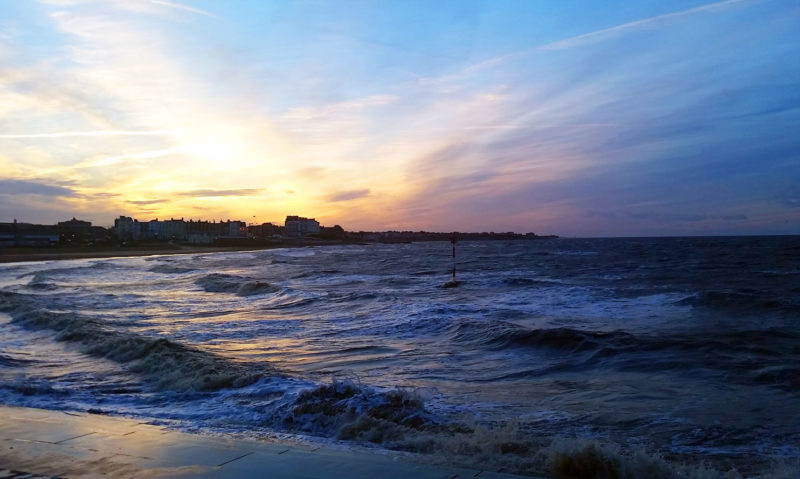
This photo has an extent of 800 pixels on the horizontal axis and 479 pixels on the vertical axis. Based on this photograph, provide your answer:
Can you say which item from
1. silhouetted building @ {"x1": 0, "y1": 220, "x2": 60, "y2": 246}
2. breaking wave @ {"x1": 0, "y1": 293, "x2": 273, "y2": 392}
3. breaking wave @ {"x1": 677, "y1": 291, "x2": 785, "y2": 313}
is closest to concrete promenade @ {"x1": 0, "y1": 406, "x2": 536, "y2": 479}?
breaking wave @ {"x1": 0, "y1": 293, "x2": 273, "y2": 392}

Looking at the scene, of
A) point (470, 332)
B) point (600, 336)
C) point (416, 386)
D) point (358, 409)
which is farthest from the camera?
point (470, 332)

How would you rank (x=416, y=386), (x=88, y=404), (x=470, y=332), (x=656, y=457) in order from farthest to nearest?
(x=470, y=332) → (x=416, y=386) → (x=88, y=404) → (x=656, y=457)

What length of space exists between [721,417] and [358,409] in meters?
4.89

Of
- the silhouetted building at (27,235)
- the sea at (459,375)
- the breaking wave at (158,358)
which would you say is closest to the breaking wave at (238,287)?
the sea at (459,375)

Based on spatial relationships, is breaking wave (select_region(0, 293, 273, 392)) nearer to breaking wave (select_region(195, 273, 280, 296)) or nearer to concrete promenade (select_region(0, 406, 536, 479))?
concrete promenade (select_region(0, 406, 536, 479))

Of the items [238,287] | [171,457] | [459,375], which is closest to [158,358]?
[459,375]

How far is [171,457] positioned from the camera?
5.23 meters

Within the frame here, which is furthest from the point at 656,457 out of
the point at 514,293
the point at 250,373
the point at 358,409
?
the point at 514,293

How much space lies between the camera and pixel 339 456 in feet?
17.8

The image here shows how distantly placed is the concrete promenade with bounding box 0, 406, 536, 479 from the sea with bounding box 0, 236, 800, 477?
2.07 ft

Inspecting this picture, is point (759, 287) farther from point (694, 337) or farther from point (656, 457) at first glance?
point (656, 457)

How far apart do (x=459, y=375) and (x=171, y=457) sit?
20.6ft

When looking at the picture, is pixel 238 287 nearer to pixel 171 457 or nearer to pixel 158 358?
pixel 158 358

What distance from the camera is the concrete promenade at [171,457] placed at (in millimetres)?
4793
